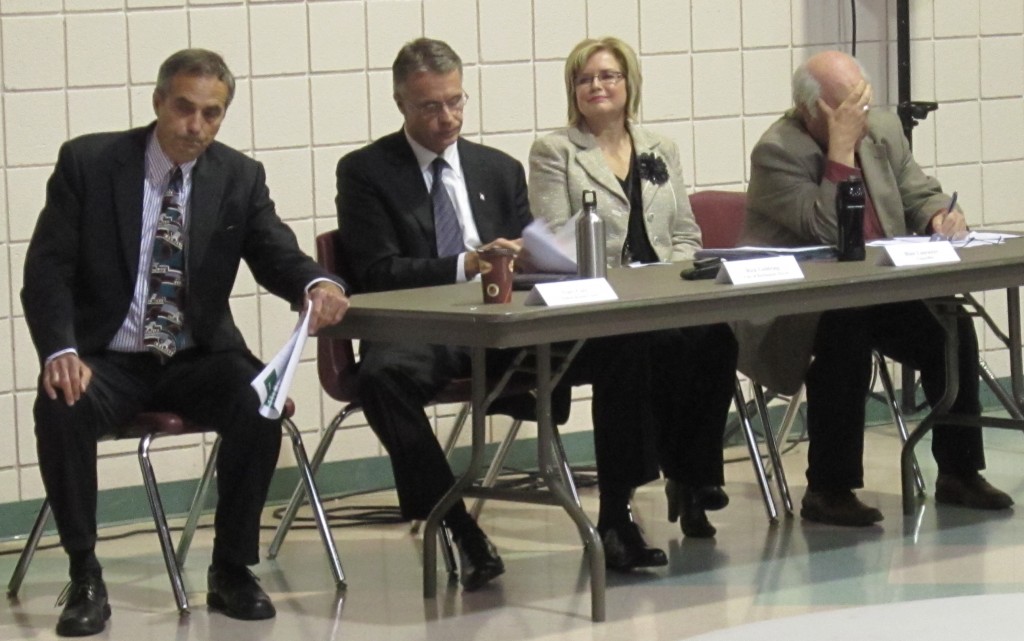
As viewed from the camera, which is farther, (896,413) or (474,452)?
(896,413)

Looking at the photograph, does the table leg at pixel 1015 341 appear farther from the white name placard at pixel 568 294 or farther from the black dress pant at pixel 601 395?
the white name placard at pixel 568 294

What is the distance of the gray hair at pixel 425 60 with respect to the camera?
3879 mm

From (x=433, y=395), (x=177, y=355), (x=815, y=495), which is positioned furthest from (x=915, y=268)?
(x=177, y=355)

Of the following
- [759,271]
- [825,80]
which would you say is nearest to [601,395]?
[759,271]

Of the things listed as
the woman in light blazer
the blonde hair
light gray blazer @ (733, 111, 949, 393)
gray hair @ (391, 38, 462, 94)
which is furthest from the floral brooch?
gray hair @ (391, 38, 462, 94)

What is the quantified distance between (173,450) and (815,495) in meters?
1.74

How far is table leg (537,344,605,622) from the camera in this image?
333cm

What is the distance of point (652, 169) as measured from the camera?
4.25 metres

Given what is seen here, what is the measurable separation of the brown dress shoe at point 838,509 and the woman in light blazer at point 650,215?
294 millimetres

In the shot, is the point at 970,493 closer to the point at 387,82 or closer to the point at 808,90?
the point at 808,90

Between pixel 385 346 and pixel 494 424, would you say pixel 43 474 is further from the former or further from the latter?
pixel 494 424

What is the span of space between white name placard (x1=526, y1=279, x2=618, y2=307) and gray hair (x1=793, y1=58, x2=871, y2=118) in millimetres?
1255

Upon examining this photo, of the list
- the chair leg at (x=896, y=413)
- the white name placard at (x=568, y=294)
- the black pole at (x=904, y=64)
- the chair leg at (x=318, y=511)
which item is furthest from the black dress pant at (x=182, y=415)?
the black pole at (x=904, y=64)

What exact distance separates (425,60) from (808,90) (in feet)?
3.39
